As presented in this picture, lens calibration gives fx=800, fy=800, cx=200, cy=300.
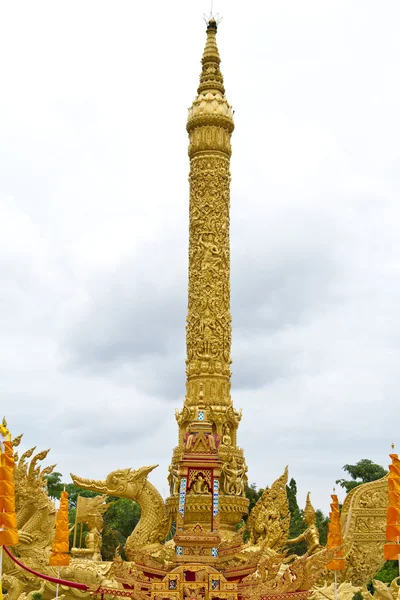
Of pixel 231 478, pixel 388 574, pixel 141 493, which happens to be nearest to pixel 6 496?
pixel 141 493

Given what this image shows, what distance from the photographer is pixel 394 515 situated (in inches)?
279

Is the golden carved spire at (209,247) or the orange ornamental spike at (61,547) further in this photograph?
the golden carved spire at (209,247)

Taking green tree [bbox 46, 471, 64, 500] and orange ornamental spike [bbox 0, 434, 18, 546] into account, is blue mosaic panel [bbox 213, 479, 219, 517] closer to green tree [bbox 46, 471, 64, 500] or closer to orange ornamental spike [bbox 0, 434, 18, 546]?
orange ornamental spike [bbox 0, 434, 18, 546]

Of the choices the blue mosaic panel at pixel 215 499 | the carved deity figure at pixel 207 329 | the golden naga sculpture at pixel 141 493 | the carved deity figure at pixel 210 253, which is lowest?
the blue mosaic panel at pixel 215 499

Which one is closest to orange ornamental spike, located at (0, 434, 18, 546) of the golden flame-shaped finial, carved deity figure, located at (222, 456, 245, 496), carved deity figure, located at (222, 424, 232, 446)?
carved deity figure, located at (222, 456, 245, 496)

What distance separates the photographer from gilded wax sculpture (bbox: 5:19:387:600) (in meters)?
8.80

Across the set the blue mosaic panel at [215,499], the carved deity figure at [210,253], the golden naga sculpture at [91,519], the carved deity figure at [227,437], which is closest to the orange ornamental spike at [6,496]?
the blue mosaic panel at [215,499]

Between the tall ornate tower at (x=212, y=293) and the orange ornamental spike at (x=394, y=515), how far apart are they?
651cm

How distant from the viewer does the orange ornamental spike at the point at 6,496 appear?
6074 millimetres

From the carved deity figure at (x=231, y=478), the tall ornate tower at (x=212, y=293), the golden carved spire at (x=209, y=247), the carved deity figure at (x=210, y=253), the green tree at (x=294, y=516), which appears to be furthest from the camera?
the green tree at (x=294, y=516)

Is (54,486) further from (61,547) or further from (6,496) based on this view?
(6,496)

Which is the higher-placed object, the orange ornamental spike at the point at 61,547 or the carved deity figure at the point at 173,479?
the carved deity figure at the point at 173,479

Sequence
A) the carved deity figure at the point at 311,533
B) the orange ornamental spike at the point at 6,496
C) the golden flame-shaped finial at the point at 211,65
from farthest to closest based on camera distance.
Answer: the golden flame-shaped finial at the point at 211,65
the carved deity figure at the point at 311,533
the orange ornamental spike at the point at 6,496

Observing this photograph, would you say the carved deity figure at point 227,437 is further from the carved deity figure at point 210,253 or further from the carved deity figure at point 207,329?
the carved deity figure at point 210,253
